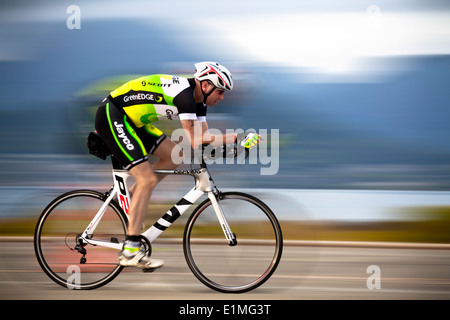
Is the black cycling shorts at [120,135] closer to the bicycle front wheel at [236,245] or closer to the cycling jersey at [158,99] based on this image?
the cycling jersey at [158,99]

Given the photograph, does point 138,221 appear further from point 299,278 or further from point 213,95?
point 299,278

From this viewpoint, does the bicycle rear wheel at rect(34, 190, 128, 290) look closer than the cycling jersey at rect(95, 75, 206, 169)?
No

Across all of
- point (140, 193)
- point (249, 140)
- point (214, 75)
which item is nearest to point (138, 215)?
point (140, 193)

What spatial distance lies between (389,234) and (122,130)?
3.69 meters

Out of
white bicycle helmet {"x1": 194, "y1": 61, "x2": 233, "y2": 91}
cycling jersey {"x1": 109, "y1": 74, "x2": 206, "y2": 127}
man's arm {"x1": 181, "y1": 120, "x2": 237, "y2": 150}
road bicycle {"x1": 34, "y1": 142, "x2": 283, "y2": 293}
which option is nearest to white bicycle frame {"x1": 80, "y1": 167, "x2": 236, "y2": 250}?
road bicycle {"x1": 34, "y1": 142, "x2": 283, "y2": 293}

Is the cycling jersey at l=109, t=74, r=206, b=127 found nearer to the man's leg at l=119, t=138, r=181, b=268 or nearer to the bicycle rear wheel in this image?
the man's leg at l=119, t=138, r=181, b=268

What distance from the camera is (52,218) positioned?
4277 mm

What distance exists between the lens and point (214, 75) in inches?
153

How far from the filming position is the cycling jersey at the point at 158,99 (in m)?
3.85

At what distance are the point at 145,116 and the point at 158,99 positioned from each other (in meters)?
0.18

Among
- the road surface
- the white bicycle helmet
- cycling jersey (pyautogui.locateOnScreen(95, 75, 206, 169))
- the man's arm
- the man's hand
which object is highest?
the white bicycle helmet

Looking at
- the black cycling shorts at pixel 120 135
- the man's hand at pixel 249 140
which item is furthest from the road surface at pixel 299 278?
the man's hand at pixel 249 140

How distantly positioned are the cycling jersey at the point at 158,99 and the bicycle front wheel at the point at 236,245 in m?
0.67

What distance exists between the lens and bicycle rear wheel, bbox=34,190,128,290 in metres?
4.23
